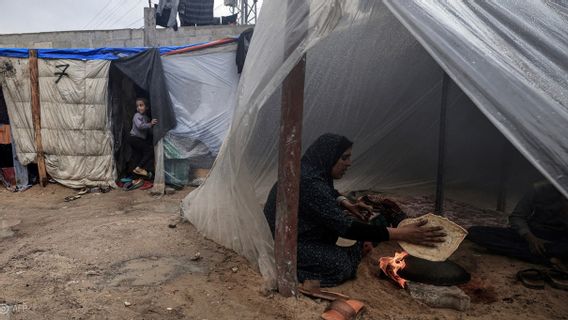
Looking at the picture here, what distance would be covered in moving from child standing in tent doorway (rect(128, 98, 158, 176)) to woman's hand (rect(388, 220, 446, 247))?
15.0ft

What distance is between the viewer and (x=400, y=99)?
4.97 metres

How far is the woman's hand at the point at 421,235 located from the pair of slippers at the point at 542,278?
1142mm

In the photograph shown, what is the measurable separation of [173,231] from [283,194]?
1926 mm

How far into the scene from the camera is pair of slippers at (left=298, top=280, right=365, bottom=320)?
237 centimetres

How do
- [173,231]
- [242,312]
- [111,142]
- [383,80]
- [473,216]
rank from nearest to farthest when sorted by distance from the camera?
1. [242,312]
2. [173,231]
3. [383,80]
4. [473,216]
5. [111,142]

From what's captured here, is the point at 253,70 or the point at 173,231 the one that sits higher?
the point at 253,70

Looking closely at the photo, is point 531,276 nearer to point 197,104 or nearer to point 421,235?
point 421,235

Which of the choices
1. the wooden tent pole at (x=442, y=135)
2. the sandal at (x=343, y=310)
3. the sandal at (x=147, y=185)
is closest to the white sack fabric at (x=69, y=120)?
the sandal at (x=147, y=185)

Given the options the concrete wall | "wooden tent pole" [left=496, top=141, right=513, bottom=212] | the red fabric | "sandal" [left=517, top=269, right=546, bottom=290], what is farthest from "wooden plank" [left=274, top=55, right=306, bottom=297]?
the concrete wall

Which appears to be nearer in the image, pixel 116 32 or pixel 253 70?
pixel 253 70

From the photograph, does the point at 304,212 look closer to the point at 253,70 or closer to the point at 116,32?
the point at 253,70

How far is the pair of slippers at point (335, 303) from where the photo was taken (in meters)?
2.37

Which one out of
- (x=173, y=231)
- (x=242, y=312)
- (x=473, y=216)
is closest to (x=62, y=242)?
(x=173, y=231)

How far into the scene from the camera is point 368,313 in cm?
253
